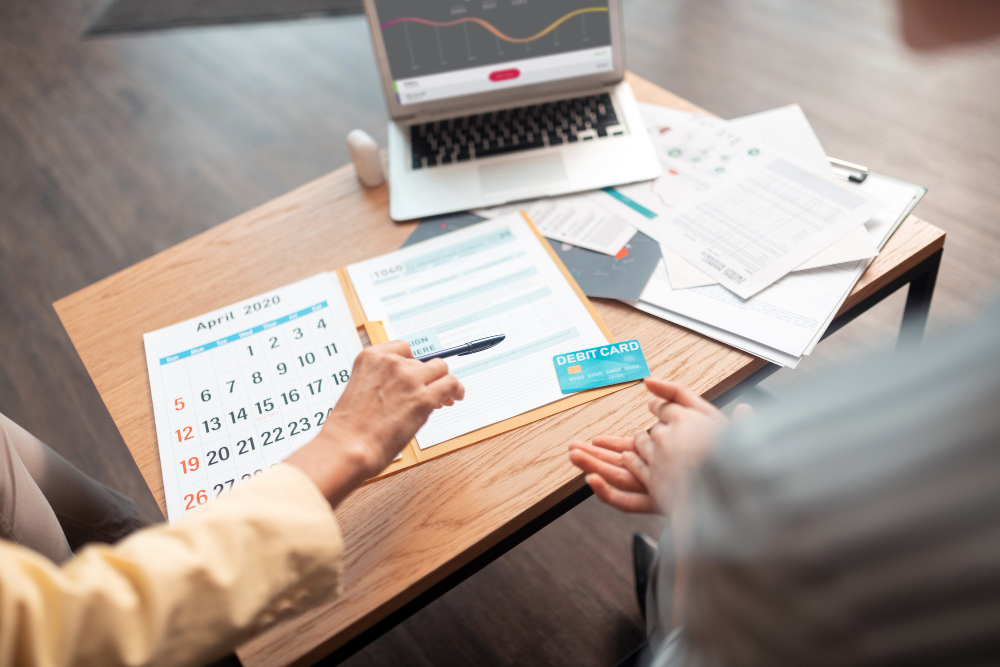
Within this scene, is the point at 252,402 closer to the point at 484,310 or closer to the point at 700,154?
the point at 484,310

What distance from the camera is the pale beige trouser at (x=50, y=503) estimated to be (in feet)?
2.67

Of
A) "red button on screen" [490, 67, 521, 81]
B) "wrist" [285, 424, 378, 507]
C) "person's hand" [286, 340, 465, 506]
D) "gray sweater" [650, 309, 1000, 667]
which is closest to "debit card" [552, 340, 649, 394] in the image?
"person's hand" [286, 340, 465, 506]

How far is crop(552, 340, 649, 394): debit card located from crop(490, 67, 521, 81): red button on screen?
0.57 metres

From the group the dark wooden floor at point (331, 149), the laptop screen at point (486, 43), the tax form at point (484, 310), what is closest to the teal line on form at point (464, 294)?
the tax form at point (484, 310)

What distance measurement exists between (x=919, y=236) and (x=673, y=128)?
0.42 metres

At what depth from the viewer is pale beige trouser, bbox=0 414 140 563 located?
815 mm

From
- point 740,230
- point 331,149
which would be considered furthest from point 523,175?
point 331,149

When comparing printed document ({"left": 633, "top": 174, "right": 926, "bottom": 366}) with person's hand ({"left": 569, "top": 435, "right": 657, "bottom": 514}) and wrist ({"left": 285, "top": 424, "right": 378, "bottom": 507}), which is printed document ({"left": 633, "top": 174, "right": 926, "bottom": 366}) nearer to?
person's hand ({"left": 569, "top": 435, "right": 657, "bottom": 514})

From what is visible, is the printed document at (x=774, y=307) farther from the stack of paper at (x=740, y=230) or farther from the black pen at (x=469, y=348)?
the black pen at (x=469, y=348)

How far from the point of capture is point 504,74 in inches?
43.6

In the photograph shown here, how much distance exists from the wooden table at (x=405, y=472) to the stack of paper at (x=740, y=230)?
0.11 feet

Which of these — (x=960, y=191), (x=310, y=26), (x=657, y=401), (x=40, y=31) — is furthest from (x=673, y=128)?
(x=40, y=31)

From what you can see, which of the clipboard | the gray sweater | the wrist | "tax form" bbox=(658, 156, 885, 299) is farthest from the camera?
"tax form" bbox=(658, 156, 885, 299)

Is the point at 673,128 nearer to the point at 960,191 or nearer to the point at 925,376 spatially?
the point at 925,376
